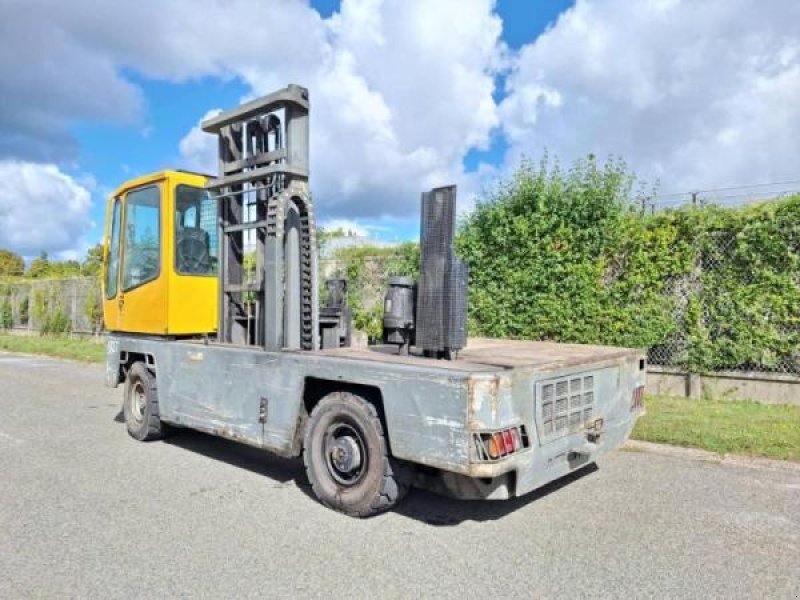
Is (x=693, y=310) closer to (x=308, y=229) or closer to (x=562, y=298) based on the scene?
(x=562, y=298)

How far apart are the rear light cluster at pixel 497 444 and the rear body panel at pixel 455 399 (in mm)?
29

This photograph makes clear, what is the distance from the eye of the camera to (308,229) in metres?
5.46

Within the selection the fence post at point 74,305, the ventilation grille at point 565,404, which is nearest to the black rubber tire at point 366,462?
the ventilation grille at point 565,404

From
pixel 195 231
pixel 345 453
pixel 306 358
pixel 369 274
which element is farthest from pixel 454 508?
pixel 369 274

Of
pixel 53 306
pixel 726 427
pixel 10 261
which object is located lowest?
pixel 726 427

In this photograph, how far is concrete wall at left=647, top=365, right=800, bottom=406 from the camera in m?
8.03

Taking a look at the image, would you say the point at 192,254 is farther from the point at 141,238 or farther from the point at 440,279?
the point at 440,279

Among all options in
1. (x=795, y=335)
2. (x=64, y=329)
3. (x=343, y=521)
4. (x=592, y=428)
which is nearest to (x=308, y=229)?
(x=343, y=521)

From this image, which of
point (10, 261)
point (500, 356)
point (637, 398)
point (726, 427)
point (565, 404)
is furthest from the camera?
point (10, 261)

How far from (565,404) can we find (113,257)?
5583 mm

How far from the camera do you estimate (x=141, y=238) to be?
22.7 ft

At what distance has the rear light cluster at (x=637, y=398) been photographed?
531 cm

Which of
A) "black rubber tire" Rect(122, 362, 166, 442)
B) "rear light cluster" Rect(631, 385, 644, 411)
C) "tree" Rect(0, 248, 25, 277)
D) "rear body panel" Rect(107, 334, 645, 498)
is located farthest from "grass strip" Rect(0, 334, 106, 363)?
Answer: "tree" Rect(0, 248, 25, 277)

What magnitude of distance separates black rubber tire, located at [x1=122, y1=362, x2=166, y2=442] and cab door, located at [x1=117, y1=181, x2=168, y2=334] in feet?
1.62
